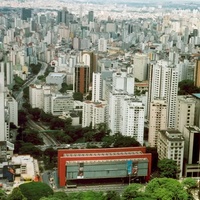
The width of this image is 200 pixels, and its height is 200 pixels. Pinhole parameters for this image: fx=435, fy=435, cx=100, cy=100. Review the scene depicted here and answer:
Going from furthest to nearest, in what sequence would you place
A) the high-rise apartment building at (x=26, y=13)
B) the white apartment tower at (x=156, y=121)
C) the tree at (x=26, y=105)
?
1. the high-rise apartment building at (x=26, y=13)
2. the tree at (x=26, y=105)
3. the white apartment tower at (x=156, y=121)

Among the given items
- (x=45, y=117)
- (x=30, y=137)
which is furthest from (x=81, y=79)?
(x=30, y=137)

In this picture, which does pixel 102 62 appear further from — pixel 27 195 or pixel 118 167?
pixel 27 195

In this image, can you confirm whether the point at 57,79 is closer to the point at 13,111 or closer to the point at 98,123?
the point at 13,111

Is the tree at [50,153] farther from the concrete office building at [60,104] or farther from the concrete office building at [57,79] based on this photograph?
the concrete office building at [57,79]

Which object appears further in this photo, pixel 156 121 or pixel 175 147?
pixel 156 121

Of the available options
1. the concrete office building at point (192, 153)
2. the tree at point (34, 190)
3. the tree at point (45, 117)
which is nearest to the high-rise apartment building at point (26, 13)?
the tree at point (45, 117)

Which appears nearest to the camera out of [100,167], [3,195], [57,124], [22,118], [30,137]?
[3,195]

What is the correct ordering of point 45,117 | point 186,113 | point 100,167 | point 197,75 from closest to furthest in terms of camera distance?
point 100,167
point 186,113
point 45,117
point 197,75
